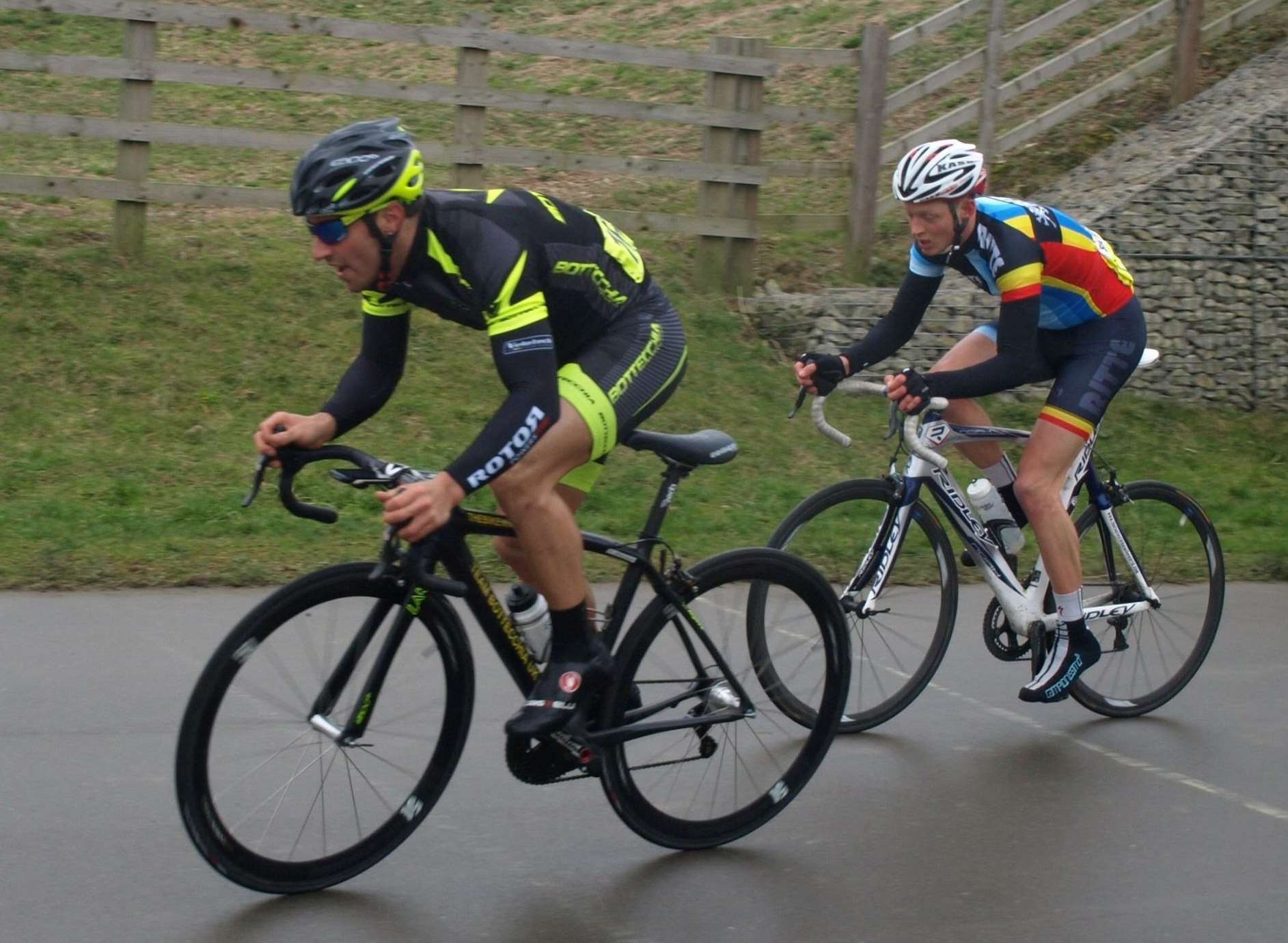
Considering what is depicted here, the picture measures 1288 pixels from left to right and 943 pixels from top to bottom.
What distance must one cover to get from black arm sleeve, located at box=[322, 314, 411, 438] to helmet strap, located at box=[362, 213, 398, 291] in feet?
1.08

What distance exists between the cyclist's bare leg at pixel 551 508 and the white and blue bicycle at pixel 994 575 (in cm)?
132

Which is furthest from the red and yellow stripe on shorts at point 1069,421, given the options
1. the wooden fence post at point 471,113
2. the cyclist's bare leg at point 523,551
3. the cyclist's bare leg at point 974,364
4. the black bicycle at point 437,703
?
the wooden fence post at point 471,113

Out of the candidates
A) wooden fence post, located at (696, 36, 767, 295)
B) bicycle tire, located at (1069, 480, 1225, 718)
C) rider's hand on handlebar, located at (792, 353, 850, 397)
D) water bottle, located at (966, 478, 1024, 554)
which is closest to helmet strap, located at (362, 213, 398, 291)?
rider's hand on handlebar, located at (792, 353, 850, 397)

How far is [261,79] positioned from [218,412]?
2.37 meters

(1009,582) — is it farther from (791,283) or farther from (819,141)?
(819,141)

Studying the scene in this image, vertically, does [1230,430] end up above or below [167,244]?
below

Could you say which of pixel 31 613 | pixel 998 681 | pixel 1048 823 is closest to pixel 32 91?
pixel 31 613

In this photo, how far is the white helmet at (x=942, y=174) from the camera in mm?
5312

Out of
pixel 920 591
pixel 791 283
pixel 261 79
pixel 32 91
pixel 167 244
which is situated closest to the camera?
pixel 920 591

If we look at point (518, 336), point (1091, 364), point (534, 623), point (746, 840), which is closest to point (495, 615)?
point (534, 623)

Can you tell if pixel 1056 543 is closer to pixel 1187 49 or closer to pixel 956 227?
pixel 956 227

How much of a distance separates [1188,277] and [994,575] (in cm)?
719

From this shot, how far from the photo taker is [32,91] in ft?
47.4

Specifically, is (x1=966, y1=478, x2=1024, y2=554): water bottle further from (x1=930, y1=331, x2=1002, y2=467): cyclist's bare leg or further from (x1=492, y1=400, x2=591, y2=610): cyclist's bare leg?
(x1=492, y1=400, x2=591, y2=610): cyclist's bare leg
